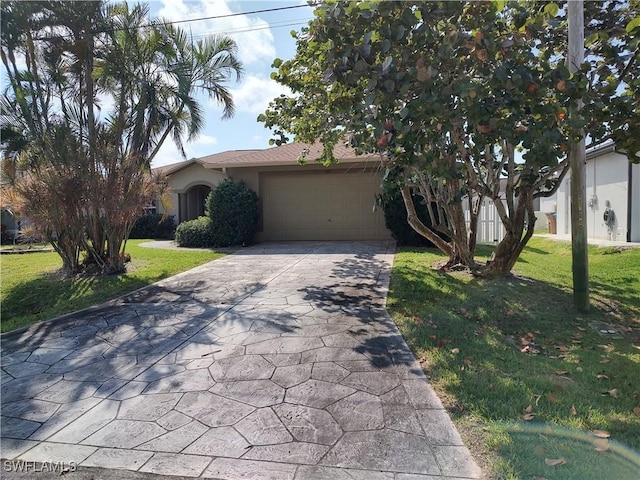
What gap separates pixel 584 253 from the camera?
18.5ft

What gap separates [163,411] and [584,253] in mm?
5666

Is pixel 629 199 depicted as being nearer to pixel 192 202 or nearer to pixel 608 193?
pixel 608 193

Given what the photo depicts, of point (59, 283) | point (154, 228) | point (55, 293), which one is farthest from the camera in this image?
point (154, 228)

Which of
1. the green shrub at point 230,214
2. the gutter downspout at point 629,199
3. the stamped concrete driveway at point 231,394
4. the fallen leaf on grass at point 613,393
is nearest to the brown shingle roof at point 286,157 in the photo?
the green shrub at point 230,214

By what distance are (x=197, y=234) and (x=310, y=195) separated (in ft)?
14.0

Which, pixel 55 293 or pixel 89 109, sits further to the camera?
pixel 89 109

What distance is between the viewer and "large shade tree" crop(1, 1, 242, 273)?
8.27 meters

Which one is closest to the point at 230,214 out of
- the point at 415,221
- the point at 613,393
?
the point at 415,221

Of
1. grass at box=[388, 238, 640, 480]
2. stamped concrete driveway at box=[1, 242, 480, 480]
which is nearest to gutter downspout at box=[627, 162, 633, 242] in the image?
grass at box=[388, 238, 640, 480]

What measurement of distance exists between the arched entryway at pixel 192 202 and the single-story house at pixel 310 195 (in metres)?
4.61

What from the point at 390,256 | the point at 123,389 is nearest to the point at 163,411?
the point at 123,389

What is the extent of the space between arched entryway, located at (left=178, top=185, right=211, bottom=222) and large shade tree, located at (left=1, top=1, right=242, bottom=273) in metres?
9.27

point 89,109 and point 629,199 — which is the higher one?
point 89,109

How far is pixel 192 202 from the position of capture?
19672mm
